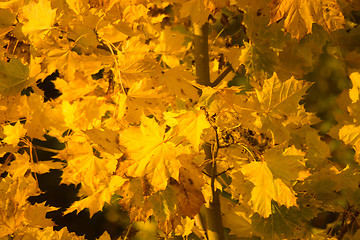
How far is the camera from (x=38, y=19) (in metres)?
0.91

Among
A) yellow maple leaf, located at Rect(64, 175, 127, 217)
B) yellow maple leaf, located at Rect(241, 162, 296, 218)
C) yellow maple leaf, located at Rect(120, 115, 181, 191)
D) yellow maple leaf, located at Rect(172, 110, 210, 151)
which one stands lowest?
yellow maple leaf, located at Rect(64, 175, 127, 217)

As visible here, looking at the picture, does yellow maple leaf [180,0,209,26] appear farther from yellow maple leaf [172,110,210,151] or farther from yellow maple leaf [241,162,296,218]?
yellow maple leaf [241,162,296,218]

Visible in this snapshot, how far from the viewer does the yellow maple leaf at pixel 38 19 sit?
35.4 inches

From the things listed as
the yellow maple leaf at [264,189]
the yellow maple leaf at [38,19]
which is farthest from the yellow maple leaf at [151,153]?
the yellow maple leaf at [38,19]

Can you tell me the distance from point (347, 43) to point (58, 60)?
4.34ft

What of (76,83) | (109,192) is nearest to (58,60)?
(76,83)

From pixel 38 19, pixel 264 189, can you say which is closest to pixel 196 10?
pixel 38 19

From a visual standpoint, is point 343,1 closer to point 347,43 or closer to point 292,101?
point 292,101

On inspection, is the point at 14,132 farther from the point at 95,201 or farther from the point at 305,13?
the point at 305,13

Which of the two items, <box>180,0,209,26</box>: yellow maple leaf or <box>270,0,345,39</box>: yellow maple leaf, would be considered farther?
<box>180,0,209,26</box>: yellow maple leaf

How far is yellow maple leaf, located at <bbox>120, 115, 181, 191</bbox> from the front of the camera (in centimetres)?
79

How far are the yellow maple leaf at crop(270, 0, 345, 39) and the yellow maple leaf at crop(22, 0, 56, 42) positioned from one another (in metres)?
0.54

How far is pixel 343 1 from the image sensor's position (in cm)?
98

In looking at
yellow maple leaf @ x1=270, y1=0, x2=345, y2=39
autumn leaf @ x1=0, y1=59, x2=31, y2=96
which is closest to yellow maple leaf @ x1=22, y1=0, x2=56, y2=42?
autumn leaf @ x1=0, y1=59, x2=31, y2=96
